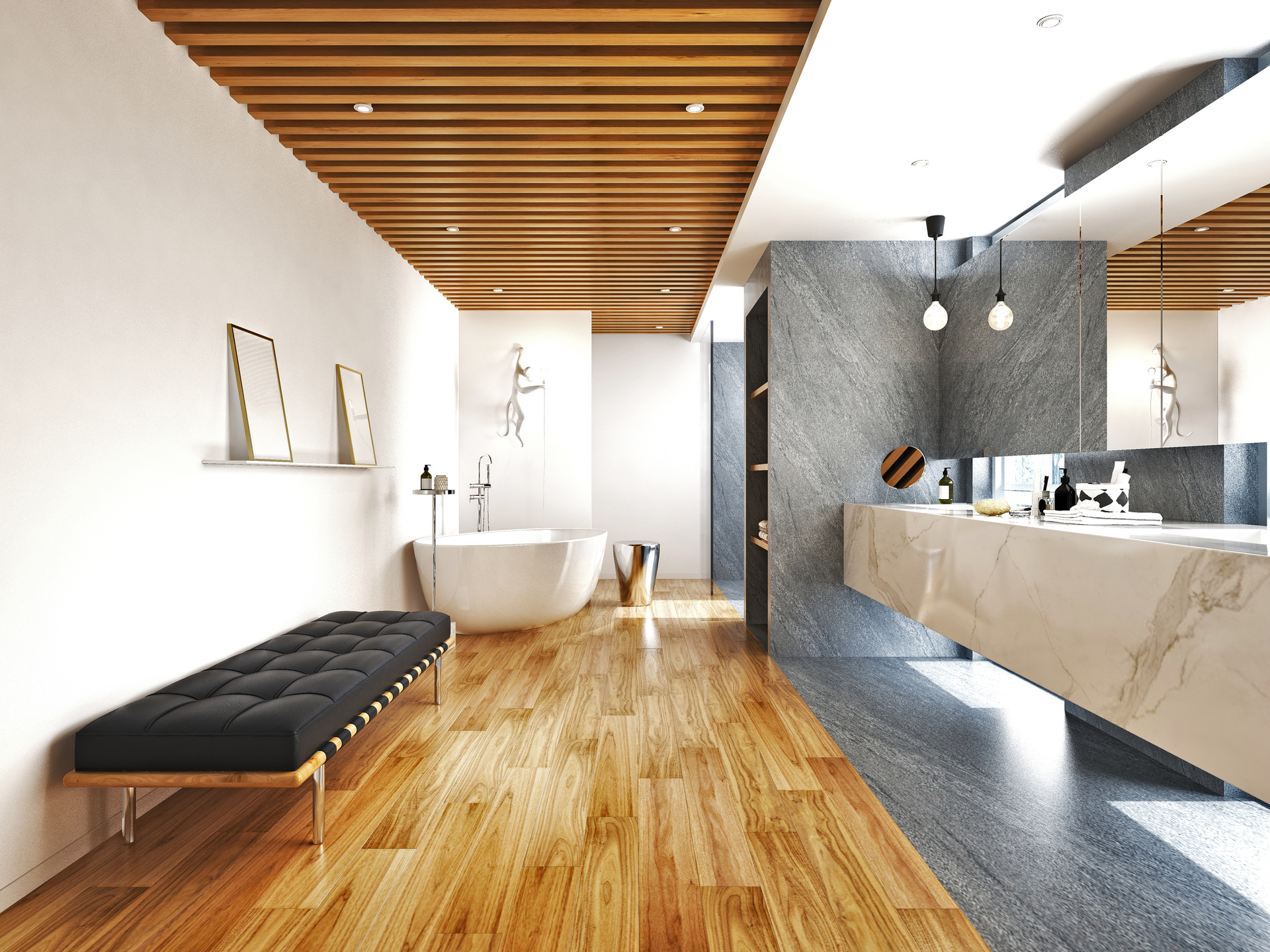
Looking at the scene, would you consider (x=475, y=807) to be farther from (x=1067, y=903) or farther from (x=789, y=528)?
(x=789, y=528)

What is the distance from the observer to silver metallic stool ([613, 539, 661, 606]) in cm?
622

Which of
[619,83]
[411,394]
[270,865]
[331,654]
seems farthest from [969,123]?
[411,394]

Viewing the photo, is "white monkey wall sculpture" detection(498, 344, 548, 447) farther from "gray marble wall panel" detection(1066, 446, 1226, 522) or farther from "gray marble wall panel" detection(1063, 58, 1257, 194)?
"gray marble wall panel" detection(1066, 446, 1226, 522)

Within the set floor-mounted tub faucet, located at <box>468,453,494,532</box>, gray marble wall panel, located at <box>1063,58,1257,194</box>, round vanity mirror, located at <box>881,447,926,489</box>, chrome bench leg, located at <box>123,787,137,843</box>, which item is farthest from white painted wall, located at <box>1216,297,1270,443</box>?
floor-mounted tub faucet, located at <box>468,453,494,532</box>

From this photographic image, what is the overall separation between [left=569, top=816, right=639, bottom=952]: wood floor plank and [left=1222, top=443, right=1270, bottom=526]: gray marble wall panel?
2.17 metres

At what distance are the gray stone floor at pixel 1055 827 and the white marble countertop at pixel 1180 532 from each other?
842 millimetres

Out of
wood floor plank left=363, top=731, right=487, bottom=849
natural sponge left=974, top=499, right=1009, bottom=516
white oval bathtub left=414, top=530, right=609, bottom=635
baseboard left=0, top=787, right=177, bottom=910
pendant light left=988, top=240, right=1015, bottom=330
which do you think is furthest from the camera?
white oval bathtub left=414, top=530, right=609, bottom=635

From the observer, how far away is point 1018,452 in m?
3.69

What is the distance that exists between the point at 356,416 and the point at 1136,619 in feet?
11.6

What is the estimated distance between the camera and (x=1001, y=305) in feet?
11.8

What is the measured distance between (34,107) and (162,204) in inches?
20.5

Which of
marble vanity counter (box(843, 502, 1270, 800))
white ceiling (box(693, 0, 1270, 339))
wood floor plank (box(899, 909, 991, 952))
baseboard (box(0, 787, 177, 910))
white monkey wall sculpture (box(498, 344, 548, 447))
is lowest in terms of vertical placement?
wood floor plank (box(899, 909, 991, 952))

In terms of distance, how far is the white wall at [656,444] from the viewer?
7934mm

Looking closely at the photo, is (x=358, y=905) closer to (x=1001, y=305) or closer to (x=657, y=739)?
(x=657, y=739)
